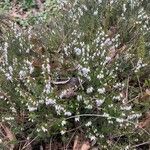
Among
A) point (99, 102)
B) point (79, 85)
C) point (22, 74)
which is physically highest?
point (22, 74)

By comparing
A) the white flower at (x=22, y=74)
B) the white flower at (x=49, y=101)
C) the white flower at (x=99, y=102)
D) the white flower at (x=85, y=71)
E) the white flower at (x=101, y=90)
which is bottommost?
the white flower at (x=99, y=102)

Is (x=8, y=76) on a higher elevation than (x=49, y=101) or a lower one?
higher

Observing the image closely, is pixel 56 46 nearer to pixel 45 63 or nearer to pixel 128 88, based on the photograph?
pixel 45 63

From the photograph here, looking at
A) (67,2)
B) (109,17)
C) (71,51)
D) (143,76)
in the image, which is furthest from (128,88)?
(67,2)

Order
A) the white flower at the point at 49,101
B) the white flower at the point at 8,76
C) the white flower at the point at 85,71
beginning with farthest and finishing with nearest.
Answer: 1. the white flower at the point at 8,76
2. the white flower at the point at 85,71
3. the white flower at the point at 49,101

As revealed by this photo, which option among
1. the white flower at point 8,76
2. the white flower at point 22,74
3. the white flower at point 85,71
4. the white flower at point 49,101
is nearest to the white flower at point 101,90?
the white flower at point 85,71

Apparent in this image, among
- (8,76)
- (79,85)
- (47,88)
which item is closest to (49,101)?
(47,88)

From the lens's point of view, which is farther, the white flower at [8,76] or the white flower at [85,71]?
the white flower at [8,76]

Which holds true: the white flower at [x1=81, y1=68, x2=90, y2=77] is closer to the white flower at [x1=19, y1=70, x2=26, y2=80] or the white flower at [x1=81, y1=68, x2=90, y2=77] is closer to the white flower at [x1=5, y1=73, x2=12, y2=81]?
the white flower at [x1=19, y1=70, x2=26, y2=80]

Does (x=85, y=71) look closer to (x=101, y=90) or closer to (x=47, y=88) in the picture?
(x=101, y=90)

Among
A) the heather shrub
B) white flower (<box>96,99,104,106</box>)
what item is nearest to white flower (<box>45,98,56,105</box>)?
the heather shrub

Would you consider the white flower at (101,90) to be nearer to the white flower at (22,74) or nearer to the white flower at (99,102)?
the white flower at (99,102)

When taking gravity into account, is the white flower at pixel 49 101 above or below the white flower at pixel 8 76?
below
